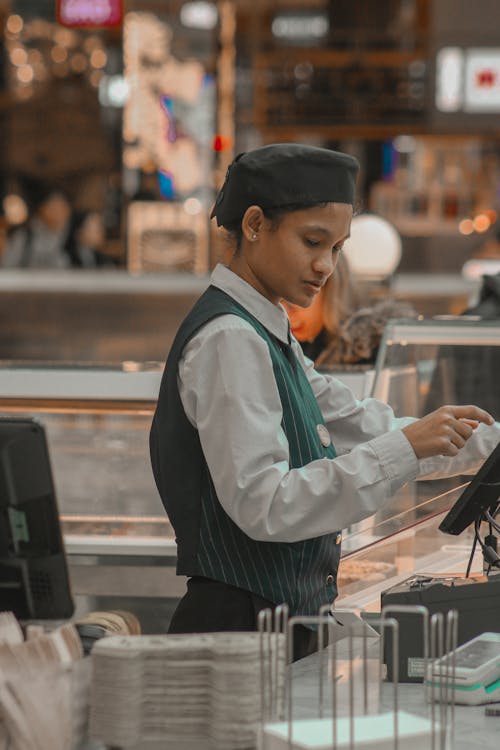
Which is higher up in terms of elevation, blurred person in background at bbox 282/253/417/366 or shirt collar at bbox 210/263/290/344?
shirt collar at bbox 210/263/290/344

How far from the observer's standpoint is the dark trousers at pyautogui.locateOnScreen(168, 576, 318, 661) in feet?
5.91

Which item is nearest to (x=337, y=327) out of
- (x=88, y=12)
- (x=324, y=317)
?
(x=324, y=317)

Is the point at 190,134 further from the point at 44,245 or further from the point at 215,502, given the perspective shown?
the point at 215,502

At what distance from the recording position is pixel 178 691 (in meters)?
1.34

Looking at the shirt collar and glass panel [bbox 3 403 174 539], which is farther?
glass panel [bbox 3 403 174 539]

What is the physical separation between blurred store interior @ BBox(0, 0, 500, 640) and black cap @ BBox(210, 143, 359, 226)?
5979 millimetres

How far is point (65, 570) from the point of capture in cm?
147

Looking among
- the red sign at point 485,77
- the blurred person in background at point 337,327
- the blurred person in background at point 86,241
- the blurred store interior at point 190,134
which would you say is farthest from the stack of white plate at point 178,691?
the red sign at point 485,77

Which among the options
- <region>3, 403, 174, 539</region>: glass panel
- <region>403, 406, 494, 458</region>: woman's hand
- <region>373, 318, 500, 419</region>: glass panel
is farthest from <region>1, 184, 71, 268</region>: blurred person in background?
<region>403, 406, 494, 458</region>: woman's hand

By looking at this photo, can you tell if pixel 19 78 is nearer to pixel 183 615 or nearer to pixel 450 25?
pixel 450 25

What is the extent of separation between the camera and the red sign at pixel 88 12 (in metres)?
12.4

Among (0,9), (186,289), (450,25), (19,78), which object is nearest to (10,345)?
(186,289)

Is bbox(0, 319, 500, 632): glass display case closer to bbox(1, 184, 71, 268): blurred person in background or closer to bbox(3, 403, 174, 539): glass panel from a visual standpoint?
bbox(3, 403, 174, 539): glass panel

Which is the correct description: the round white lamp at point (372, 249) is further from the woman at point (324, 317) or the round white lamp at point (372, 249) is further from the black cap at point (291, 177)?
the black cap at point (291, 177)
